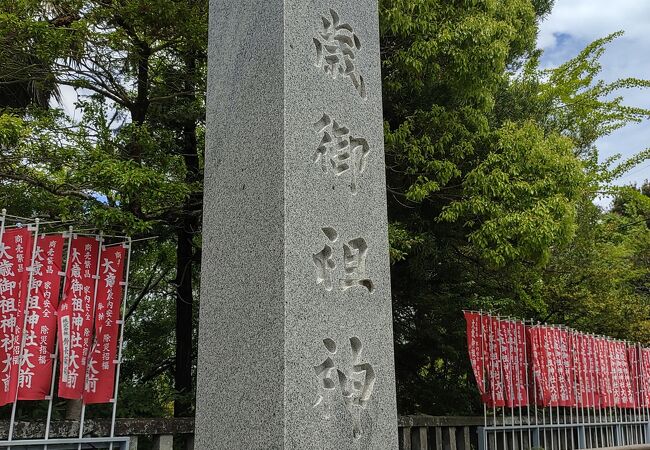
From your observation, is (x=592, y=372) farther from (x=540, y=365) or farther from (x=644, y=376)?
(x=644, y=376)

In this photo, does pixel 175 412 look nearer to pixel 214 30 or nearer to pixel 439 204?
pixel 439 204

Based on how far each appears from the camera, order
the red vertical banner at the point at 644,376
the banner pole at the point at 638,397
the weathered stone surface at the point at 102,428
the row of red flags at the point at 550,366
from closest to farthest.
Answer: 1. the weathered stone surface at the point at 102,428
2. the row of red flags at the point at 550,366
3. the banner pole at the point at 638,397
4. the red vertical banner at the point at 644,376

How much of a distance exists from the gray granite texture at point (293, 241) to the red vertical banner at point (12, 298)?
2.27 metres

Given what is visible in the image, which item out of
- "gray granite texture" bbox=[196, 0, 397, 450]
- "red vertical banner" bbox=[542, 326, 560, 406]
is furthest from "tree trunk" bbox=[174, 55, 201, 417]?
"red vertical banner" bbox=[542, 326, 560, 406]

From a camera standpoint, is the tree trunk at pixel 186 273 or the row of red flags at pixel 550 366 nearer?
the row of red flags at pixel 550 366

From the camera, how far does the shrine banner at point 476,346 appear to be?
7.61m

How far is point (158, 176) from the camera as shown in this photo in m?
5.48

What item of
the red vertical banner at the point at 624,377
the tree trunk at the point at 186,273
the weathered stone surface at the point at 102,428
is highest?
the tree trunk at the point at 186,273

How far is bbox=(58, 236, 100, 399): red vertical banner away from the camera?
5.06 meters

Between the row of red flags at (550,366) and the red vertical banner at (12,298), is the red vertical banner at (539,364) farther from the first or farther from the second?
the red vertical banner at (12,298)

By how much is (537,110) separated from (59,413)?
8.18 metres

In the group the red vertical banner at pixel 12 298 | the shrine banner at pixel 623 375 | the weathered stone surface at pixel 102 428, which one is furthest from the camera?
the shrine banner at pixel 623 375

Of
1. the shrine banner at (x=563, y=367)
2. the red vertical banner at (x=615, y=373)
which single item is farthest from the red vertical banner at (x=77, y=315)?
the red vertical banner at (x=615, y=373)

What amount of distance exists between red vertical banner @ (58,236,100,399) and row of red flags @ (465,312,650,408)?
14.7 ft
